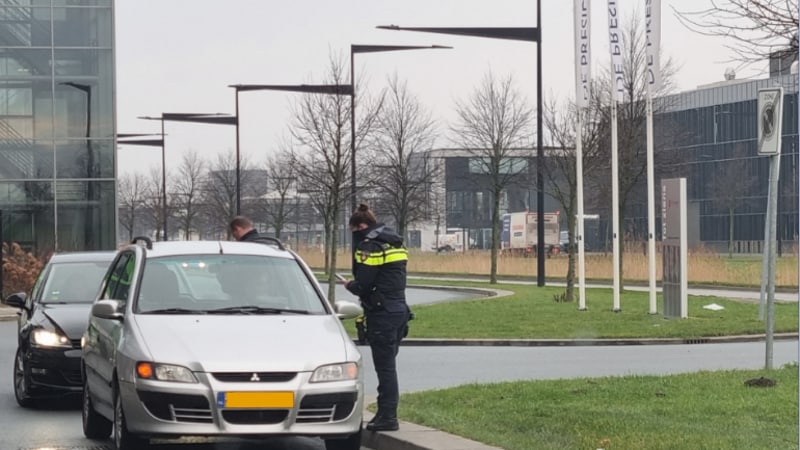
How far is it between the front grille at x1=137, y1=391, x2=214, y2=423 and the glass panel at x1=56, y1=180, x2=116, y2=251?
3507cm

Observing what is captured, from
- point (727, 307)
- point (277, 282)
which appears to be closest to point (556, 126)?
point (727, 307)

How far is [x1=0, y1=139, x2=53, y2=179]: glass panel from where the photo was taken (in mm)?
42688

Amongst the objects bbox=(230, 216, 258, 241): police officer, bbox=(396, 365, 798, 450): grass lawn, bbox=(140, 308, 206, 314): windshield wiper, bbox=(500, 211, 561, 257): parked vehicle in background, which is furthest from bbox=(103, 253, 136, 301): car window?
bbox=(500, 211, 561, 257): parked vehicle in background

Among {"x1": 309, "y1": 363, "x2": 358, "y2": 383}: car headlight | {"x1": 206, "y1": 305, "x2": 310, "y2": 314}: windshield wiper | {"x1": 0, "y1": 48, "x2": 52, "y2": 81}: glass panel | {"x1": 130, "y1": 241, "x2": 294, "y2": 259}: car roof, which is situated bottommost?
{"x1": 309, "y1": 363, "x2": 358, "y2": 383}: car headlight

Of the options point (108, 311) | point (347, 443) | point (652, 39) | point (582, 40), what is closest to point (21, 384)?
point (108, 311)

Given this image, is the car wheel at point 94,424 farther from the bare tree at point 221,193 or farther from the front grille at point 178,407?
the bare tree at point 221,193

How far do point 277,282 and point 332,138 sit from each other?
2259 centimetres

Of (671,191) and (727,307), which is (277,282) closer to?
(671,191)

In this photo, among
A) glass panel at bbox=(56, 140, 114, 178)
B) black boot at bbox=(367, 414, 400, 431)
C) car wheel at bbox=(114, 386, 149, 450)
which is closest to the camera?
car wheel at bbox=(114, 386, 149, 450)

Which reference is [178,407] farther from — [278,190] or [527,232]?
[527,232]

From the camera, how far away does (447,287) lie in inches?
1674

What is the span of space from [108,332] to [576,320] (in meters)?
16.0

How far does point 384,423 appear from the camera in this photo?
10195 millimetres

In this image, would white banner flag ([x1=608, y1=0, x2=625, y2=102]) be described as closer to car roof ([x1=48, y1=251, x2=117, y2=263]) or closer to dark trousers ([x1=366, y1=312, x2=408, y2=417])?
car roof ([x1=48, y1=251, x2=117, y2=263])
